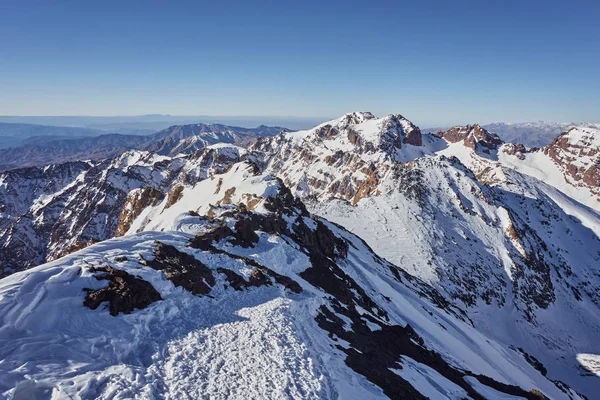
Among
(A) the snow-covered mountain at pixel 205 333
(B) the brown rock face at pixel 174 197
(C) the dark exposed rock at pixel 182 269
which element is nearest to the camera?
(A) the snow-covered mountain at pixel 205 333

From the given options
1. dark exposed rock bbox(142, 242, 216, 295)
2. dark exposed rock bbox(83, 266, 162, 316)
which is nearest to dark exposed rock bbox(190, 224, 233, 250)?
dark exposed rock bbox(142, 242, 216, 295)

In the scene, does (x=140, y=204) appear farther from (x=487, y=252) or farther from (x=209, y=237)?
(x=487, y=252)

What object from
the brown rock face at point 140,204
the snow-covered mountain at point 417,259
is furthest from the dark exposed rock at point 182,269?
the brown rock face at point 140,204

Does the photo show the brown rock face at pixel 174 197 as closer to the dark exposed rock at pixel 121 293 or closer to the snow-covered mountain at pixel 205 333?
the snow-covered mountain at pixel 205 333

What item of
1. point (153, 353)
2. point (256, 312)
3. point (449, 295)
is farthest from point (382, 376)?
point (449, 295)

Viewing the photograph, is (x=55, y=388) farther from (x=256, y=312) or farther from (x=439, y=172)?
(x=439, y=172)

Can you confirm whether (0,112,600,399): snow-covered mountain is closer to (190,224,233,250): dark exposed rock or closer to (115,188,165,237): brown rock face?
(190,224,233,250): dark exposed rock
